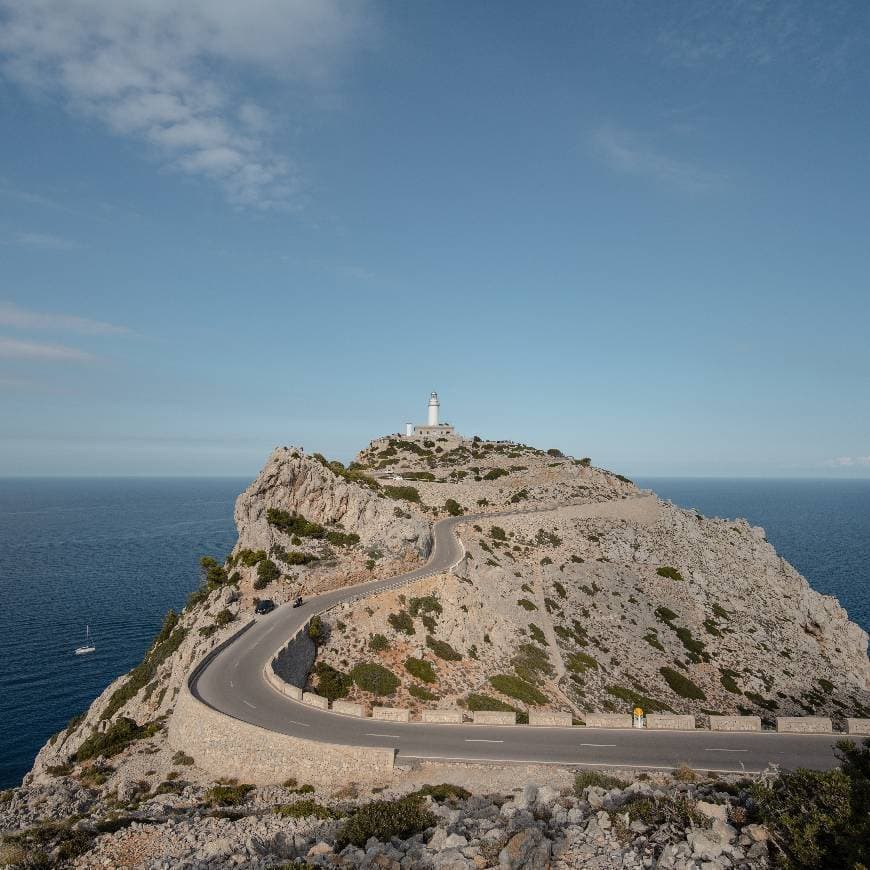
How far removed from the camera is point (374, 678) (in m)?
33.8

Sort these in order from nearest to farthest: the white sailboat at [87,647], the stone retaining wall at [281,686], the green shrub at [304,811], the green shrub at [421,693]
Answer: the green shrub at [304,811] → the stone retaining wall at [281,686] → the green shrub at [421,693] → the white sailboat at [87,647]

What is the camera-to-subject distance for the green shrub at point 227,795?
20.9 m

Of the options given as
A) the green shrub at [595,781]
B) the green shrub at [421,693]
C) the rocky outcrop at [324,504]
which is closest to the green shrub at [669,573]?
the rocky outcrop at [324,504]

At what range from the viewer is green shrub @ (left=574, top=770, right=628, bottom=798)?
18920 millimetres

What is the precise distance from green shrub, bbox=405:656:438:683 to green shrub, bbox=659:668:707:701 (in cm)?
2034

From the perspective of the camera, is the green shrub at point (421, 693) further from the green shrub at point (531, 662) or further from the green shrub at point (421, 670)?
the green shrub at point (531, 662)

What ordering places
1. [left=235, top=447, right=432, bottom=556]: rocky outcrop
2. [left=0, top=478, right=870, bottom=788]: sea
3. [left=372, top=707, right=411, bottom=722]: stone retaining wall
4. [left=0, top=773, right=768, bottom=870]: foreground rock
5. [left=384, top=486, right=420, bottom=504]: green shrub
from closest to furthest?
[left=0, top=773, right=768, bottom=870]: foreground rock < [left=372, top=707, right=411, bottom=722]: stone retaining wall < [left=235, top=447, right=432, bottom=556]: rocky outcrop < [left=0, top=478, right=870, bottom=788]: sea < [left=384, top=486, right=420, bottom=504]: green shrub

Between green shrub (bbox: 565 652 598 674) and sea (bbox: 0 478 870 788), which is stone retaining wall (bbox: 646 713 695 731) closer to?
green shrub (bbox: 565 652 598 674)

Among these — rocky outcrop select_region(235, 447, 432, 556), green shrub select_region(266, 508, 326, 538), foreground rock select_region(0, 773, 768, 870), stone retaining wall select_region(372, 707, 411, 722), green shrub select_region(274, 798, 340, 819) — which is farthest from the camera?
rocky outcrop select_region(235, 447, 432, 556)

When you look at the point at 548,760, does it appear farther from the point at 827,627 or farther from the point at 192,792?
the point at 827,627

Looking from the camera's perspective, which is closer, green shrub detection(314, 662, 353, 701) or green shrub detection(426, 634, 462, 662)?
green shrub detection(314, 662, 353, 701)

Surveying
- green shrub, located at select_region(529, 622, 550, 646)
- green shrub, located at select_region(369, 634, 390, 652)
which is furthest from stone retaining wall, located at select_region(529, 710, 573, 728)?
green shrub, located at select_region(529, 622, 550, 646)

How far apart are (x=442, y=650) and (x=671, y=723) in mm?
15995

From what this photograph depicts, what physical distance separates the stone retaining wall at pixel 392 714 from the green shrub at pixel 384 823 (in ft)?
28.7
